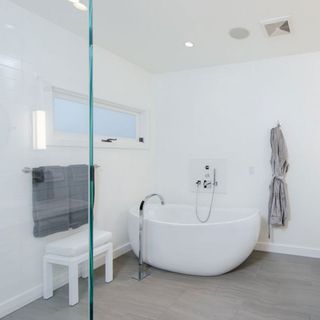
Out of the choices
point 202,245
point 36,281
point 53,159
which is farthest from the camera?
point 202,245

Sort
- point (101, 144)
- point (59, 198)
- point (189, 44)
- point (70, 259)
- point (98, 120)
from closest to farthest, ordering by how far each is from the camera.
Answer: point (70, 259)
point (59, 198)
point (189, 44)
point (101, 144)
point (98, 120)

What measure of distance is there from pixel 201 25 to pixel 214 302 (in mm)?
2514

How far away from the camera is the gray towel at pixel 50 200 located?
2.62 m

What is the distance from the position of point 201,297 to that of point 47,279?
134cm

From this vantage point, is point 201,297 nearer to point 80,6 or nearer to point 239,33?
point 239,33

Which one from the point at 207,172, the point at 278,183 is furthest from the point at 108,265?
the point at 278,183

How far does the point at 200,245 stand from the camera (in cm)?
304

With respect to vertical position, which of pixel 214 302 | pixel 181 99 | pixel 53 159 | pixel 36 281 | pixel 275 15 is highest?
pixel 275 15

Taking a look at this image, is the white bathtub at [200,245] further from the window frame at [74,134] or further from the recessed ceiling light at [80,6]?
the recessed ceiling light at [80,6]

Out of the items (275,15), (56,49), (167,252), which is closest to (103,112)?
(56,49)

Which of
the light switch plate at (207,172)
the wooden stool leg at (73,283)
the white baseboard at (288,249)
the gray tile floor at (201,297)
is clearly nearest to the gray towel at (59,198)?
the wooden stool leg at (73,283)

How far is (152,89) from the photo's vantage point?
4.59 m

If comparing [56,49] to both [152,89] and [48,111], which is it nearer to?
[48,111]

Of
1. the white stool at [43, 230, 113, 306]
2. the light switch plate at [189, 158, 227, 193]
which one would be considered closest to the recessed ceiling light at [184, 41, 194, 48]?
the light switch plate at [189, 158, 227, 193]
